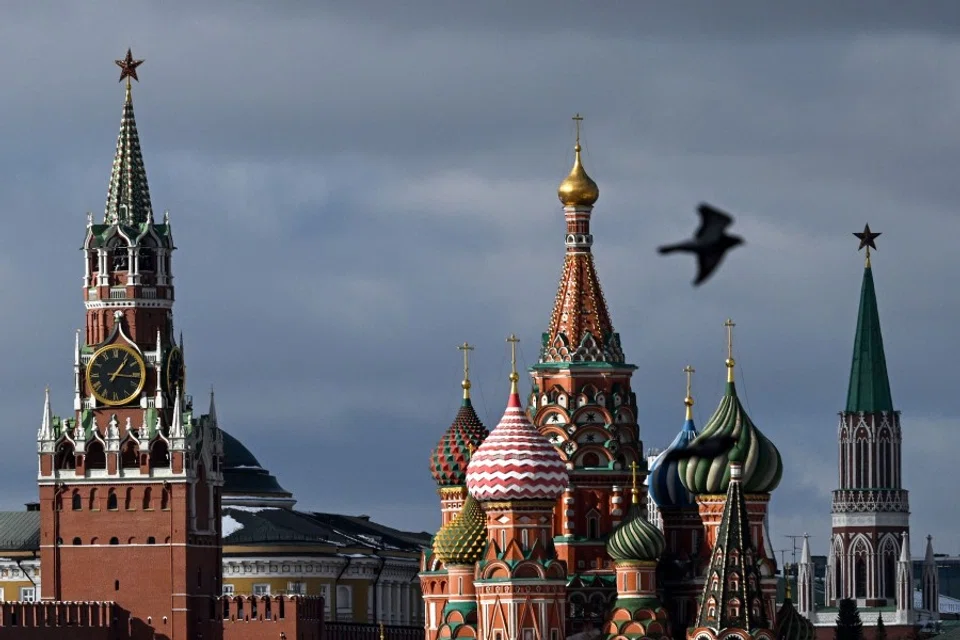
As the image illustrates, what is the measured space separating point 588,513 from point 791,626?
27.0 feet

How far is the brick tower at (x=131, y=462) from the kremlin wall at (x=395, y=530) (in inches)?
3.5

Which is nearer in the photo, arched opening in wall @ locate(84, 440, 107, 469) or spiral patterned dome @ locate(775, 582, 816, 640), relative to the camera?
spiral patterned dome @ locate(775, 582, 816, 640)

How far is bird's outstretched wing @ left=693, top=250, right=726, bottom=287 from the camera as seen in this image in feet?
180

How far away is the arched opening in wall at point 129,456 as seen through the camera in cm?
14762

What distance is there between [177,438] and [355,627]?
18879 mm

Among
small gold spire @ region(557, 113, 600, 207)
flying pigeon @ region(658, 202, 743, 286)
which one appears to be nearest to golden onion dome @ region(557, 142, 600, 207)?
small gold spire @ region(557, 113, 600, 207)

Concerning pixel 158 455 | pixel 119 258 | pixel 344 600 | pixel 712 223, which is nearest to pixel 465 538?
pixel 158 455

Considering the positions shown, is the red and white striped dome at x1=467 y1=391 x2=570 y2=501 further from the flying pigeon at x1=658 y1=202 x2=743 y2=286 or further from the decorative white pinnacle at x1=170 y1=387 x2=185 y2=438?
the flying pigeon at x1=658 y1=202 x2=743 y2=286

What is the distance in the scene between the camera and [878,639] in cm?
18300

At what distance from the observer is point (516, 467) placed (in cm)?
12331

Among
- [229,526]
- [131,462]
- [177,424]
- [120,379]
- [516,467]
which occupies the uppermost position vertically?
[120,379]

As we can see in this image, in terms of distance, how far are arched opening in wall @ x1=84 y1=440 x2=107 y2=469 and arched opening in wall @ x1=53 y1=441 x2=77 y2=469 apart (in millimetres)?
665

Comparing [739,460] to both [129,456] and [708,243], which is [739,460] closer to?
[129,456]

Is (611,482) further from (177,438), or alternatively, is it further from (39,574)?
(39,574)
